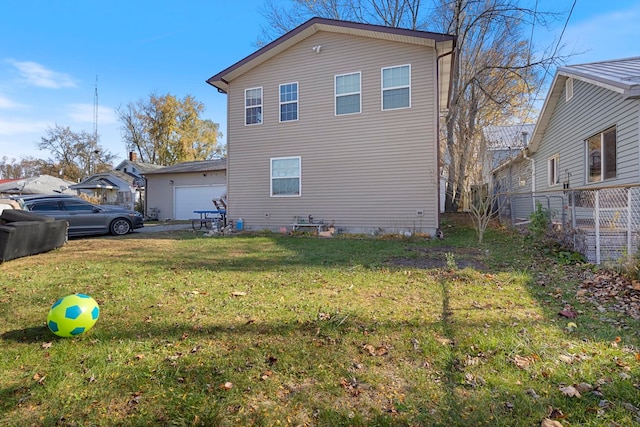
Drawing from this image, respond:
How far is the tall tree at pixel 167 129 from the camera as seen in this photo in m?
34.8

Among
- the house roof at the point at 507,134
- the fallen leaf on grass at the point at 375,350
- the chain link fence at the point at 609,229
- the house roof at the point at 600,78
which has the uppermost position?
the house roof at the point at 507,134

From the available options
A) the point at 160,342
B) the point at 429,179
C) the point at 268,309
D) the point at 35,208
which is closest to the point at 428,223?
the point at 429,179

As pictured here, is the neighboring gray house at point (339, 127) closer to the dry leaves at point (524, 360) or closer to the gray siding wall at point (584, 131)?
the gray siding wall at point (584, 131)

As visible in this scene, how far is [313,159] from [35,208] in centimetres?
910

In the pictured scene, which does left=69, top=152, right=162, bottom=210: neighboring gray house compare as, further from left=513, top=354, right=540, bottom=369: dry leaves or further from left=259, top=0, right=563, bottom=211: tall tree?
left=513, top=354, right=540, bottom=369: dry leaves

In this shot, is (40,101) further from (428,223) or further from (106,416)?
(106,416)

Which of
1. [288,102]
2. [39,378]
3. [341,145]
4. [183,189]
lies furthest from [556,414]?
[183,189]

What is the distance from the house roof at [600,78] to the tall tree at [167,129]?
1255 inches

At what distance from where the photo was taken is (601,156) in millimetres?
8578

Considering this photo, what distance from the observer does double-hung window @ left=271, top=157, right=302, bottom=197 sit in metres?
11.5

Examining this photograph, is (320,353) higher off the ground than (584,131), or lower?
lower

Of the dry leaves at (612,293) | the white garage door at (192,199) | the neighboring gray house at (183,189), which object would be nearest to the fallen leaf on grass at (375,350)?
the dry leaves at (612,293)

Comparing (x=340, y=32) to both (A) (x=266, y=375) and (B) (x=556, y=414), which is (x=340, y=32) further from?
(B) (x=556, y=414)

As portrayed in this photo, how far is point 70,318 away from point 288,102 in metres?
10.0
